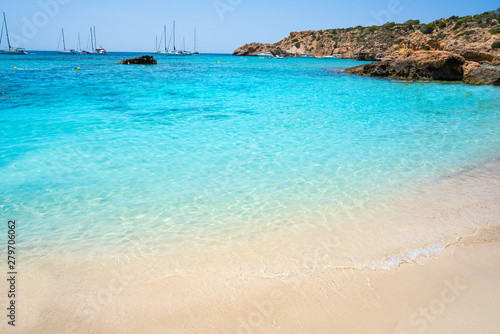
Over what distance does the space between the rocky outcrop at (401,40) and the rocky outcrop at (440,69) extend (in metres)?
4.44

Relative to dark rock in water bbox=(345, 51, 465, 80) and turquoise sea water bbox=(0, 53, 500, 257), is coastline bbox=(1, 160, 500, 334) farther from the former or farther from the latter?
dark rock in water bbox=(345, 51, 465, 80)

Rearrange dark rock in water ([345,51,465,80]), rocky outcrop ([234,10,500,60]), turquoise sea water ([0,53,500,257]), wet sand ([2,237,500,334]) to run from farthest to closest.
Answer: rocky outcrop ([234,10,500,60]) < dark rock in water ([345,51,465,80]) < turquoise sea water ([0,53,500,257]) < wet sand ([2,237,500,334])

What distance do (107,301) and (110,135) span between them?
6870mm

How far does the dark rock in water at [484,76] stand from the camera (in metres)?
24.5

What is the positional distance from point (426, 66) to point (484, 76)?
4.55 metres

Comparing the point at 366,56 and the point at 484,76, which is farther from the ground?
the point at 366,56

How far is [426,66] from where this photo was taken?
27812 millimetres

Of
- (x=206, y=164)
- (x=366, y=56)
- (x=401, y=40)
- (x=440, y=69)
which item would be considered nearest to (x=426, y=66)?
(x=440, y=69)

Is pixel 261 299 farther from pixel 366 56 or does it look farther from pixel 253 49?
pixel 253 49

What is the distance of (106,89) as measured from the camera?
18984 mm

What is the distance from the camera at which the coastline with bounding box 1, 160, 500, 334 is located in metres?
2.77

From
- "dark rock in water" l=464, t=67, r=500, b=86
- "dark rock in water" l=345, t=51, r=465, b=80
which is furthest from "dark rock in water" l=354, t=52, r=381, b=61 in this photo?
"dark rock in water" l=464, t=67, r=500, b=86

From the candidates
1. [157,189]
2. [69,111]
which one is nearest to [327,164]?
[157,189]

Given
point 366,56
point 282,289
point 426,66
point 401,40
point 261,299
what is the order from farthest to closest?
point 366,56 → point 401,40 → point 426,66 → point 282,289 → point 261,299
